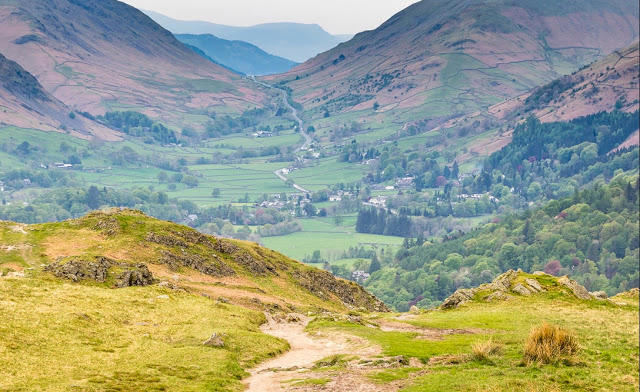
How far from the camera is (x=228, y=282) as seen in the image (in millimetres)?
80000

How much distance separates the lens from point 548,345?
40.7 meters

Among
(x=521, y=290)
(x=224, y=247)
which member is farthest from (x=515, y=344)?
(x=224, y=247)

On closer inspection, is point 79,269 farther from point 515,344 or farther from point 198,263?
point 515,344

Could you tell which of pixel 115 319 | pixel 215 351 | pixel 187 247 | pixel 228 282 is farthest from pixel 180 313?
pixel 187 247

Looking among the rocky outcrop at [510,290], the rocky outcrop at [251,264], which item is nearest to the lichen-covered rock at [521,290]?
the rocky outcrop at [510,290]

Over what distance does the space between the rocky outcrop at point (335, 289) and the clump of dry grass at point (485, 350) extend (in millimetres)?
45763

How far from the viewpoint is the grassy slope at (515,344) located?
37128 millimetres

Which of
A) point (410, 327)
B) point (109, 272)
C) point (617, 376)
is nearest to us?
point (617, 376)

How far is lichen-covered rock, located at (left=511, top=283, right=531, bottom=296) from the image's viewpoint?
2726 inches

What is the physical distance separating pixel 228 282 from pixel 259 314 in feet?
55.9

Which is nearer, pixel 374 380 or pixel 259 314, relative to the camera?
pixel 374 380

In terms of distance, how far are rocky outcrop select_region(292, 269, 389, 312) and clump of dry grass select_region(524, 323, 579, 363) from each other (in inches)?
1939

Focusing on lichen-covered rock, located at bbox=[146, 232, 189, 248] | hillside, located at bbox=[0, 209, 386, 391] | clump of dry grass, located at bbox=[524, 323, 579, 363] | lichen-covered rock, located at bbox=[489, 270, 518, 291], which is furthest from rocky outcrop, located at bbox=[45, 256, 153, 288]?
clump of dry grass, located at bbox=[524, 323, 579, 363]

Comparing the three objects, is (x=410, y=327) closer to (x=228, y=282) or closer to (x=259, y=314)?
(x=259, y=314)
